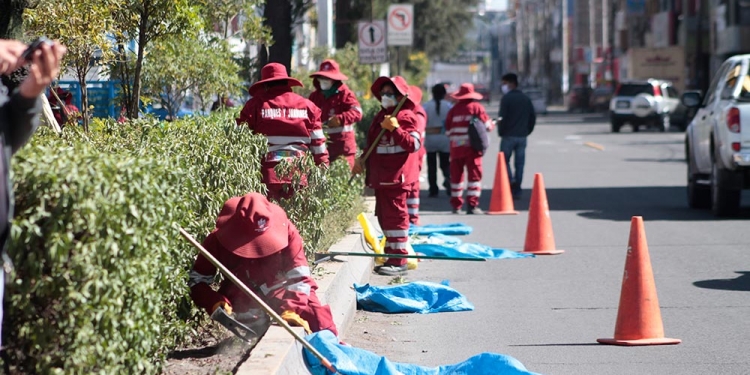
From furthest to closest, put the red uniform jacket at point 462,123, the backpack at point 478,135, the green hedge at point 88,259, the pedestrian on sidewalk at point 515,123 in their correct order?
the pedestrian on sidewalk at point 515,123 < the red uniform jacket at point 462,123 < the backpack at point 478,135 < the green hedge at point 88,259

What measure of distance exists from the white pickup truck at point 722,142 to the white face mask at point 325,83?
4589 mm

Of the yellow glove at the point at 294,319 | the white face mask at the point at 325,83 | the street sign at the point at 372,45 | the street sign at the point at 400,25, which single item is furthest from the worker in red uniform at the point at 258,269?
the street sign at the point at 400,25

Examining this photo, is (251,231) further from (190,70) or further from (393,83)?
(190,70)

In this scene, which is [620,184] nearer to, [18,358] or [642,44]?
[18,358]

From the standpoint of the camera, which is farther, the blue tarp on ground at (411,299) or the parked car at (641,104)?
the parked car at (641,104)

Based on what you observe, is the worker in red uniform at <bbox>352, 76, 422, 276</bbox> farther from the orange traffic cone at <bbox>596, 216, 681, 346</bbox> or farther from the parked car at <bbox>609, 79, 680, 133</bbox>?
the parked car at <bbox>609, 79, 680, 133</bbox>

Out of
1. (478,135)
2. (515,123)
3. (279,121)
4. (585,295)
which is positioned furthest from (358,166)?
(515,123)

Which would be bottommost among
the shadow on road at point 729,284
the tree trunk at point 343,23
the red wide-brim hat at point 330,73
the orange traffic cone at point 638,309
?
the shadow on road at point 729,284

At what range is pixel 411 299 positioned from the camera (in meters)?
9.32

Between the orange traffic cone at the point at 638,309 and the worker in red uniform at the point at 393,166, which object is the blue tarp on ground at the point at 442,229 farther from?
the orange traffic cone at the point at 638,309

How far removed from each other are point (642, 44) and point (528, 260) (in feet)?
257

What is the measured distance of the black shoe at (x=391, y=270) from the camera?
35.8 feet

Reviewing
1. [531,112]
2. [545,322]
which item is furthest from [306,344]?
[531,112]

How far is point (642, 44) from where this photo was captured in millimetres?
87938
